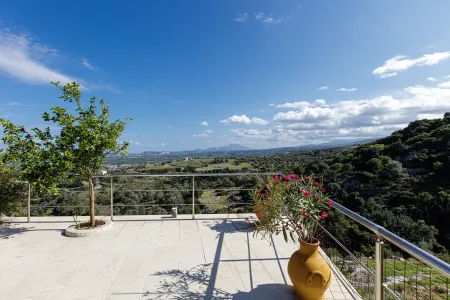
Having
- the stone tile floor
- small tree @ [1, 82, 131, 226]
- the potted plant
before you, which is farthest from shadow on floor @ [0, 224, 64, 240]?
the potted plant

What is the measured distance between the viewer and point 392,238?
1.55m

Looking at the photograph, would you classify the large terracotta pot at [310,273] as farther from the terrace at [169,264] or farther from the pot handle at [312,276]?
the terrace at [169,264]

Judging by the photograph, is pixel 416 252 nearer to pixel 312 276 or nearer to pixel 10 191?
pixel 312 276

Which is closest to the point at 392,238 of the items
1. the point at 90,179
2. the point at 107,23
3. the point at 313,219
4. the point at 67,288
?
the point at 313,219

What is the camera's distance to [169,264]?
318 centimetres

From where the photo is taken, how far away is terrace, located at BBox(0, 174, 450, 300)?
2455mm

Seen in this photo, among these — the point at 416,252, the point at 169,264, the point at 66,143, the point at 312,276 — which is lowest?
the point at 169,264

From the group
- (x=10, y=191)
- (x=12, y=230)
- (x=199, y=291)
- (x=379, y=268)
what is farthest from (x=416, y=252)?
(x=10, y=191)

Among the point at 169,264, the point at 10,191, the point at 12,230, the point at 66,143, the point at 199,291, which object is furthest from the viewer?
the point at 10,191

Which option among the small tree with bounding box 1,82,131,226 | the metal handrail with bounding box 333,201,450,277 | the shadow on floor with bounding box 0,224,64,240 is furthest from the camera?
the shadow on floor with bounding box 0,224,64,240

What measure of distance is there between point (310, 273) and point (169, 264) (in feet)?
6.05

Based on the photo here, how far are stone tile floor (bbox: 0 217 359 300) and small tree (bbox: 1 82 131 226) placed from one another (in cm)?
93

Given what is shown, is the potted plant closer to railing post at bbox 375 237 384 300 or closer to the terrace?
the terrace

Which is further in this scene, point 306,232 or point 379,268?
point 306,232
